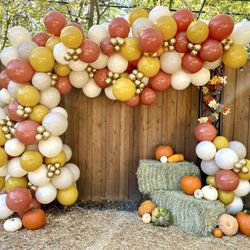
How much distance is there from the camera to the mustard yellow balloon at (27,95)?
309cm

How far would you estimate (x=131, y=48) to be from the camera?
3115mm

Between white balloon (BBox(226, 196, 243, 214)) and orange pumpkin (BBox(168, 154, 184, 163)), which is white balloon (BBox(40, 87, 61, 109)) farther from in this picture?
white balloon (BBox(226, 196, 243, 214))

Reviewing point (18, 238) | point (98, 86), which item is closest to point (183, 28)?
point (98, 86)

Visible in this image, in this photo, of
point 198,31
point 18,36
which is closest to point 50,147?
point 18,36

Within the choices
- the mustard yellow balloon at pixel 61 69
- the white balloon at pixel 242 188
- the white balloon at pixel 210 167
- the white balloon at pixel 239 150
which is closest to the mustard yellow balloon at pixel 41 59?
the mustard yellow balloon at pixel 61 69

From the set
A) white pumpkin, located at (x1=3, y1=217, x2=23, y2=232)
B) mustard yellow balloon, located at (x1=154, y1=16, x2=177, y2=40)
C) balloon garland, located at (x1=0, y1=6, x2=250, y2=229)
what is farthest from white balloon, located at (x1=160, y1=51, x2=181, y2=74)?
white pumpkin, located at (x1=3, y1=217, x2=23, y2=232)

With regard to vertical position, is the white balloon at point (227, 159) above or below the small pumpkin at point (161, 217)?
above

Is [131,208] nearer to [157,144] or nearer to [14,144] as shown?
[157,144]

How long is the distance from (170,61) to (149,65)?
0.75 ft

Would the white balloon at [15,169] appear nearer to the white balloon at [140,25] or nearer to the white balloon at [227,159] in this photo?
the white balloon at [140,25]

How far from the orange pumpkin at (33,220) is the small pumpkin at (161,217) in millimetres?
1168

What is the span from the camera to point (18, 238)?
9.64ft

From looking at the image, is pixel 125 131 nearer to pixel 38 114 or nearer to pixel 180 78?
pixel 180 78

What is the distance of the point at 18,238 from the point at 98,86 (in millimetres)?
1777
